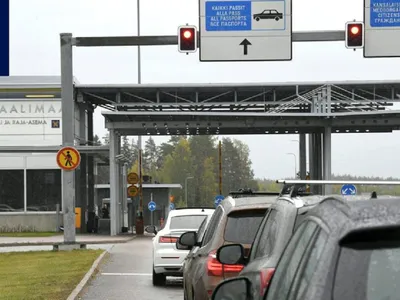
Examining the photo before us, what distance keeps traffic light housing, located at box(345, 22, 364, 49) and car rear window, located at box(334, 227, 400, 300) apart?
18279 mm

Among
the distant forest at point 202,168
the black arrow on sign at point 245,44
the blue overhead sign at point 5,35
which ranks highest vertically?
the black arrow on sign at point 245,44

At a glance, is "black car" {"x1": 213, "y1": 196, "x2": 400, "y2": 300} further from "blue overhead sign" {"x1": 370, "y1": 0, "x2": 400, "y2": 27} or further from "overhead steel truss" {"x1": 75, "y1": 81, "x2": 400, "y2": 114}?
"overhead steel truss" {"x1": 75, "y1": 81, "x2": 400, "y2": 114}

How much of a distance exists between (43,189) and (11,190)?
1773 millimetres

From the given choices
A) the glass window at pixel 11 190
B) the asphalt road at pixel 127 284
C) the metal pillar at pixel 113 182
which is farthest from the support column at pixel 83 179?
the asphalt road at pixel 127 284

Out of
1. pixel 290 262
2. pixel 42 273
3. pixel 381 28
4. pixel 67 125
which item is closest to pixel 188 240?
pixel 42 273

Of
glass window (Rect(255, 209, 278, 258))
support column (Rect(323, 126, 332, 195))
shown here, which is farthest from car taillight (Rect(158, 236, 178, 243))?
support column (Rect(323, 126, 332, 195))

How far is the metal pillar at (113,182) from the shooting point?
1647 inches

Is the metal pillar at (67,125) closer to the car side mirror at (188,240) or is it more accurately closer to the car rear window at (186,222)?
the car rear window at (186,222)

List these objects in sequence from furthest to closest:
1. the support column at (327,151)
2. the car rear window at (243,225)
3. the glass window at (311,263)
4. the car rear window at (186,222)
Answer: the support column at (327,151) → the car rear window at (186,222) → the car rear window at (243,225) → the glass window at (311,263)

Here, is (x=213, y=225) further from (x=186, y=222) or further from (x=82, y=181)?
(x=82, y=181)

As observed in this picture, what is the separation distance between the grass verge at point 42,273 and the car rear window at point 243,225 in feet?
16.6

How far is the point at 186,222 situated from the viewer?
1683cm

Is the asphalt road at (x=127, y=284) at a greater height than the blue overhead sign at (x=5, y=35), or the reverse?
the blue overhead sign at (x=5, y=35)

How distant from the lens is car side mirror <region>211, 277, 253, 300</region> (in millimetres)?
4426
